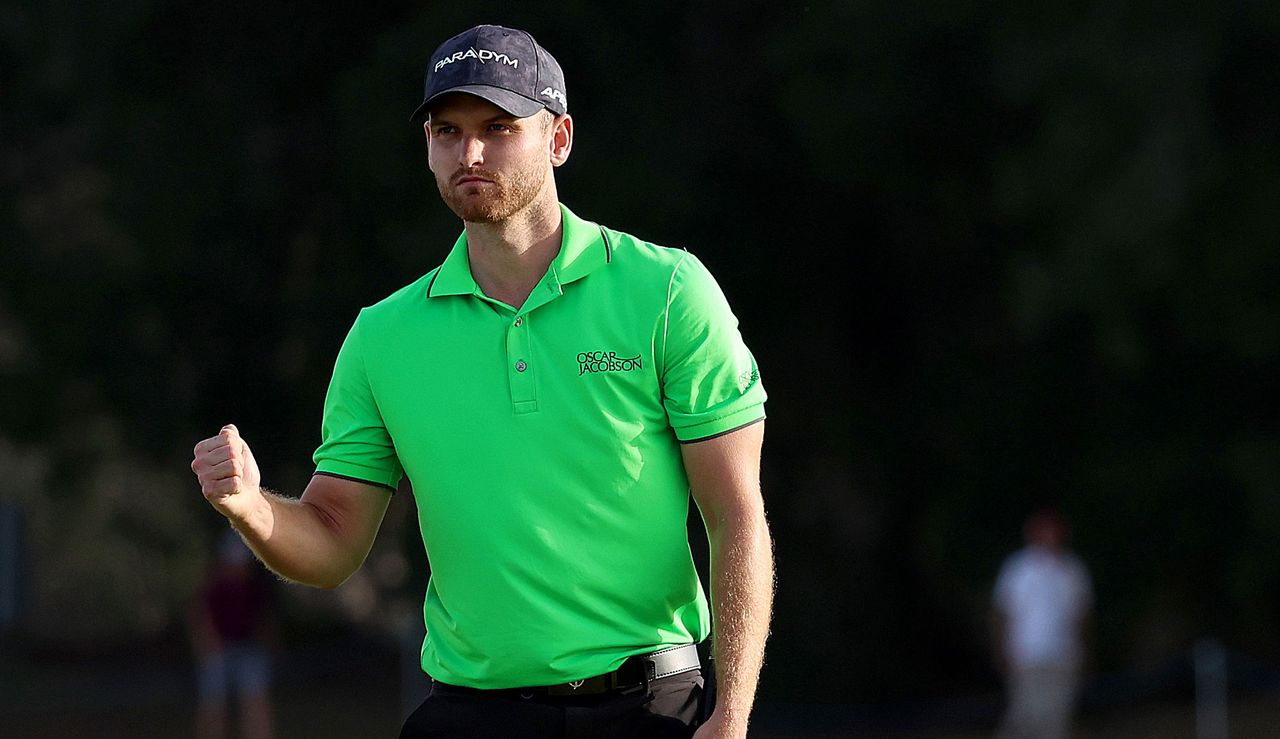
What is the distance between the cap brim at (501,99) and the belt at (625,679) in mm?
1035

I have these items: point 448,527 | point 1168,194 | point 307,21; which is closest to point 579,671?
point 448,527

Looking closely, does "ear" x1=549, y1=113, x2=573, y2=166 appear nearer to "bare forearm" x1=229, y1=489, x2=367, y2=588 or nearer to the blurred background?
"bare forearm" x1=229, y1=489, x2=367, y2=588

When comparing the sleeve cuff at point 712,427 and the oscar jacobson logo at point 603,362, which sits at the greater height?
the oscar jacobson logo at point 603,362

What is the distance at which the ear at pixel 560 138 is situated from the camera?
12.6 ft

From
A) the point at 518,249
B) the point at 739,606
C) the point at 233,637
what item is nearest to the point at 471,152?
the point at 518,249

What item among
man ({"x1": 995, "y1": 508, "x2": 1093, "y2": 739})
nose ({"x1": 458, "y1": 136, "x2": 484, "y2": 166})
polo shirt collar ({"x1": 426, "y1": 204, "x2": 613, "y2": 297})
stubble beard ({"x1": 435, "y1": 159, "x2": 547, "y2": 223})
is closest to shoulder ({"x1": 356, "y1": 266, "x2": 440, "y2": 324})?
polo shirt collar ({"x1": 426, "y1": 204, "x2": 613, "y2": 297})

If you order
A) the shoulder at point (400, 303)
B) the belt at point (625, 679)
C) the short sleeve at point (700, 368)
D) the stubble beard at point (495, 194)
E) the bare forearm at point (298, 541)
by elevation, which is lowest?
the belt at point (625, 679)

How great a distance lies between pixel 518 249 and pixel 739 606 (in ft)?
2.67

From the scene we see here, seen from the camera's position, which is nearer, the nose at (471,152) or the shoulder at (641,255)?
the nose at (471,152)

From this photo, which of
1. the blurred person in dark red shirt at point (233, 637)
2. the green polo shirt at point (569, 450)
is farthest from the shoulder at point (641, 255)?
the blurred person in dark red shirt at point (233, 637)

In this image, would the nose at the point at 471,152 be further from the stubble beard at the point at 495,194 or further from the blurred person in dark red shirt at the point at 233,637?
the blurred person in dark red shirt at the point at 233,637

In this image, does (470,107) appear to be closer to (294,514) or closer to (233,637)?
(294,514)

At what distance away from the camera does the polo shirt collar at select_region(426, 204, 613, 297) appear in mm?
3812

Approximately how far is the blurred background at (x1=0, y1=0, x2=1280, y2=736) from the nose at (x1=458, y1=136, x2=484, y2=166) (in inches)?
512
